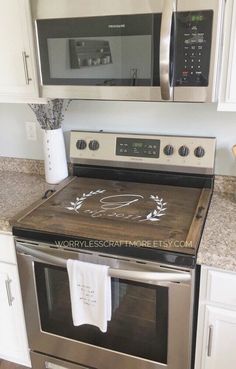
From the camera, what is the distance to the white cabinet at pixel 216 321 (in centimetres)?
122

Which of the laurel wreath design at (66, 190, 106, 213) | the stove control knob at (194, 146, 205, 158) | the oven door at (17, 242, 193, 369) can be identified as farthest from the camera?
the stove control knob at (194, 146, 205, 158)

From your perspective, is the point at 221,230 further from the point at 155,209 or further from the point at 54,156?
the point at 54,156

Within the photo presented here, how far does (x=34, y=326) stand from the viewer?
156 cm

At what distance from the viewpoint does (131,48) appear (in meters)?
1.26

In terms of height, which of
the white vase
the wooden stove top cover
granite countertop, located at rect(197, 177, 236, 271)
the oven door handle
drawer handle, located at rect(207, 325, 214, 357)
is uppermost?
the white vase

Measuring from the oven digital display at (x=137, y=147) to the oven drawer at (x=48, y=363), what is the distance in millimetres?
1004

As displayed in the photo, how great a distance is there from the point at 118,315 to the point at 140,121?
3.01 feet

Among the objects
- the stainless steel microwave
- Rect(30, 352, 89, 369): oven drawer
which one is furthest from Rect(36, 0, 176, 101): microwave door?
Rect(30, 352, 89, 369): oven drawer

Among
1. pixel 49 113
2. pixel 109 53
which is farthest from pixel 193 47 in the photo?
pixel 49 113

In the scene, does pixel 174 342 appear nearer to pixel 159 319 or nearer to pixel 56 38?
pixel 159 319

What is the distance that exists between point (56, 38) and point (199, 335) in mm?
1264

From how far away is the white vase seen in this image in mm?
1770

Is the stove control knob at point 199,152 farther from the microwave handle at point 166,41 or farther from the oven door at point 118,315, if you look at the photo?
the oven door at point 118,315

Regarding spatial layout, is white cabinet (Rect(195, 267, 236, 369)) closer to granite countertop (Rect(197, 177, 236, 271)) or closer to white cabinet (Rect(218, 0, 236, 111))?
granite countertop (Rect(197, 177, 236, 271))
